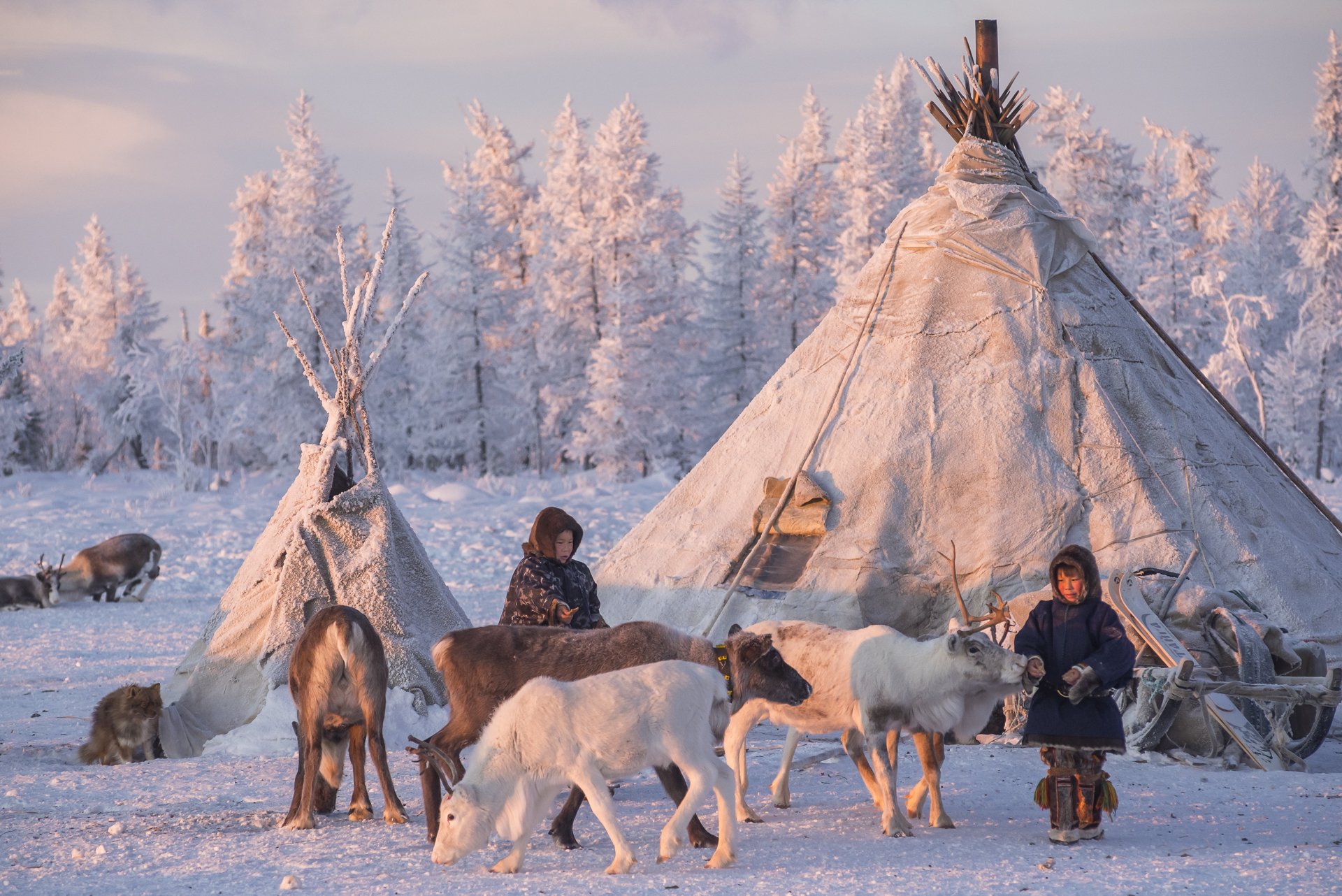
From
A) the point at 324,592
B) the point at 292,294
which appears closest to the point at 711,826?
the point at 324,592

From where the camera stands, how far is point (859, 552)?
1005 centimetres

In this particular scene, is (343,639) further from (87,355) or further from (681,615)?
(87,355)

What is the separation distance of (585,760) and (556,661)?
3.85 ft

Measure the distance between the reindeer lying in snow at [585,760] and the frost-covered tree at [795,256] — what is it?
34.7 meters

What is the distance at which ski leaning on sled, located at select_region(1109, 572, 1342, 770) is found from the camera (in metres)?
7.51

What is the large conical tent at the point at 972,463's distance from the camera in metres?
9.97

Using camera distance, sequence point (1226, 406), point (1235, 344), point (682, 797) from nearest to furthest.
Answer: point (682, 797) → point (1226, 406) → point (1235, 344)

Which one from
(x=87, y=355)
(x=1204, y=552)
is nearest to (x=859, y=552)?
(x=1204, y=552)

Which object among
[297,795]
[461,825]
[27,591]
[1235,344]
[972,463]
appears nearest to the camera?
[461,825]

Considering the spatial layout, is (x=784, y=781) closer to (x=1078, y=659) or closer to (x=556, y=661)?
(x=556, y=661)

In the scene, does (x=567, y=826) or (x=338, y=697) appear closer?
(x=567, y=826)

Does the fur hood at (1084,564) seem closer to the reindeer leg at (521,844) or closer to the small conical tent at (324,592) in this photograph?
the reindeer leg at (521,844)

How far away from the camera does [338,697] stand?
664 centimetres

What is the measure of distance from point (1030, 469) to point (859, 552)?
5.06 ft
